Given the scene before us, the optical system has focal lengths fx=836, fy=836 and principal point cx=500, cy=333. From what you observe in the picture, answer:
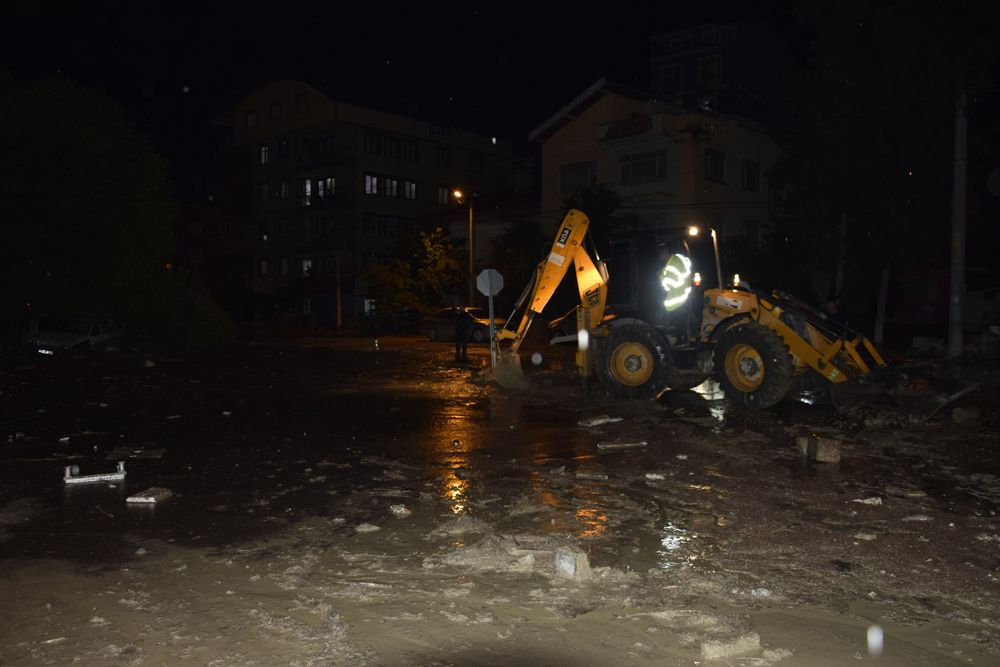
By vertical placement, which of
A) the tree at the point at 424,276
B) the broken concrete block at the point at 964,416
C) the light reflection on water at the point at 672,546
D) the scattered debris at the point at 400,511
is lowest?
the light reflection on water at the point at 672,546

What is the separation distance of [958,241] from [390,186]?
139ft

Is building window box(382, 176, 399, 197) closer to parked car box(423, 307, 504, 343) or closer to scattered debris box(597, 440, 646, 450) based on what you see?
parked car box(423, 307, 504, 343)

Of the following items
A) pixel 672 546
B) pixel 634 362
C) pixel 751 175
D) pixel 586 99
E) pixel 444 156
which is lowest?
pixel 672 546

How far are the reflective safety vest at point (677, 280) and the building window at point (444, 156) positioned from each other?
A: 46214 millimetres

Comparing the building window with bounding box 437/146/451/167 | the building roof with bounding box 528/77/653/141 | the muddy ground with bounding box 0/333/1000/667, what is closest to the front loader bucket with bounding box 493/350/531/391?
the muddy ground with bounding box 0/333/1000/667

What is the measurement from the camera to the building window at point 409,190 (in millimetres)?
57469

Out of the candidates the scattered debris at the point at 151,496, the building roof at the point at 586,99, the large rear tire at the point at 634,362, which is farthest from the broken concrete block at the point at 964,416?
the building roof at the point at 586,99

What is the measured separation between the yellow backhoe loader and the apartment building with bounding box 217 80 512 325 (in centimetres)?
3566

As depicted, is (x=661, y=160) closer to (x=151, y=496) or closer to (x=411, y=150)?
(x=411, y=150)

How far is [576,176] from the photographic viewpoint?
141ft

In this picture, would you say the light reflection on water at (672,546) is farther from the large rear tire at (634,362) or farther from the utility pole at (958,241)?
the utility pole at (958,241)

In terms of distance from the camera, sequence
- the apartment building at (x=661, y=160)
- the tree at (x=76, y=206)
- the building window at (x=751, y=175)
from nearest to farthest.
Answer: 1. the tree at (x=76, y=206)
2. the apartment building at (x=661, y=160)
3. the building window at (x=751, y=175)

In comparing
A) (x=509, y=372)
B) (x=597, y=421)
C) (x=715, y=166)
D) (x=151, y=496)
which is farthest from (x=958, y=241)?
(x=715, y=166)

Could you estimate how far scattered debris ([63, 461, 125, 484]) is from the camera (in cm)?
838
